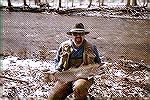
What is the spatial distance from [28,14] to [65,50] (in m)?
6.02

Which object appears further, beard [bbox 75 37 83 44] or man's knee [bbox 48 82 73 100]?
man's knee [bbox 48 82 73 100]

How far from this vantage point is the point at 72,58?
2.31 m

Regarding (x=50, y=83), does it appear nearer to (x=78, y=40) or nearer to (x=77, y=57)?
(x=77, y=57)

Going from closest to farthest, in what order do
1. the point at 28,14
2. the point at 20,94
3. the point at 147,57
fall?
the point at 20,94 < the point at 147,57 < the point at 28,14

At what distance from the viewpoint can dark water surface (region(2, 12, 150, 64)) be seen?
5178mm

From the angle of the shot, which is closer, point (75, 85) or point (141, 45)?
point (75, 85)

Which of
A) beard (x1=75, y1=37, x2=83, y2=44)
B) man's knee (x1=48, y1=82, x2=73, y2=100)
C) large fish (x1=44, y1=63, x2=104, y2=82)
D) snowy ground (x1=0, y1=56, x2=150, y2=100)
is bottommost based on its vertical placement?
snowy ground (x1=0, y1=56, x2=150, y2=100)

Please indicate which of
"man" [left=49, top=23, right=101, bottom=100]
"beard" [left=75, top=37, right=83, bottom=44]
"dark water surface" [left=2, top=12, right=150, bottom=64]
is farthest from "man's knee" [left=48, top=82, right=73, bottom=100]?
"dark water surface" [left=2, top=12, right=150, bottom=64]

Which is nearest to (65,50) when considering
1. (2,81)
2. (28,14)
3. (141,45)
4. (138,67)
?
(2,81)

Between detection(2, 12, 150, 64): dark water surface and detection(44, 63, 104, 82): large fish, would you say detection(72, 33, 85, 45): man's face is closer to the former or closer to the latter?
detection(44, 63, 104, 82): large fish

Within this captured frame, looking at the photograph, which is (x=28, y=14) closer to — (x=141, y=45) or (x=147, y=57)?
(x=141, y=45)

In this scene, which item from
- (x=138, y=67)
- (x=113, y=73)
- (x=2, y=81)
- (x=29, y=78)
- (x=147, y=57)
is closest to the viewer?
(x=2, y=81)

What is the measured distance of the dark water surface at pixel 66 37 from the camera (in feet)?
17.0

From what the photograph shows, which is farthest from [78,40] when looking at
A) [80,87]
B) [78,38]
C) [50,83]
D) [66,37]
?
[66,37]
